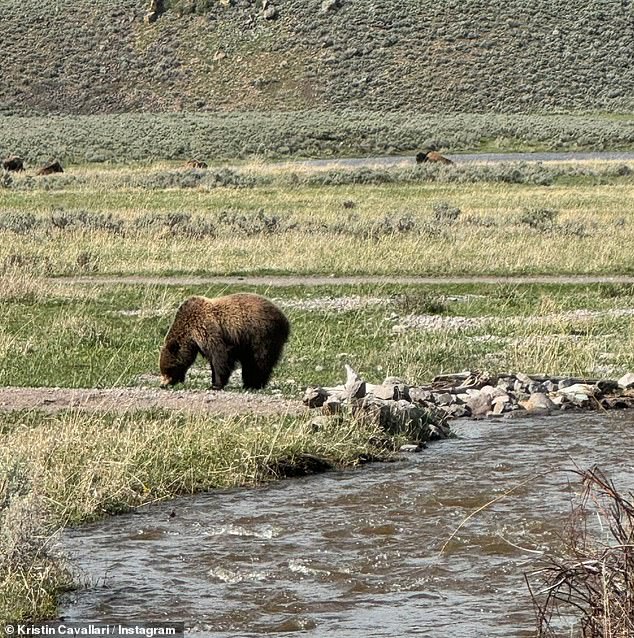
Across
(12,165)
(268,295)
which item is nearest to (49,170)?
(12,165)

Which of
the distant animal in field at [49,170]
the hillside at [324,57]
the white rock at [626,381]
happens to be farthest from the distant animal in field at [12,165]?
the white rock at [626,381]

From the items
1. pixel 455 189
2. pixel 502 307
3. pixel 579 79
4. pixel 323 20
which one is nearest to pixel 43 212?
pixel 455 189

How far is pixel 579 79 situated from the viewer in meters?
88.2

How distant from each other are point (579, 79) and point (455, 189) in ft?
167

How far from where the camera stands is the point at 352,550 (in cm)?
857

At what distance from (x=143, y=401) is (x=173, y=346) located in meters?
0.98

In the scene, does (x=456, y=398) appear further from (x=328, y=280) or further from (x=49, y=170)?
(x=49, y=170)

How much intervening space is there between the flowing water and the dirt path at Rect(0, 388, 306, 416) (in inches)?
68.7

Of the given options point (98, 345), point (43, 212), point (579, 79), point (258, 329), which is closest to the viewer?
point (258, 329)

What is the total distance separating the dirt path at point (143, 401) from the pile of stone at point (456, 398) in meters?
0.46

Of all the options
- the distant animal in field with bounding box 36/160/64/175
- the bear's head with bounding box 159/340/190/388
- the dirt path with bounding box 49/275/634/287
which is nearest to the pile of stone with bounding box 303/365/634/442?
the bear's head with bounding box 159/340/190/388

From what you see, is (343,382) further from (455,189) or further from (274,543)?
(455,189)

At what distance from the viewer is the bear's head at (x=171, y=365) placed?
1322 centimetres

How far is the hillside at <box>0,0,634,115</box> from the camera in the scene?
3484 inches
